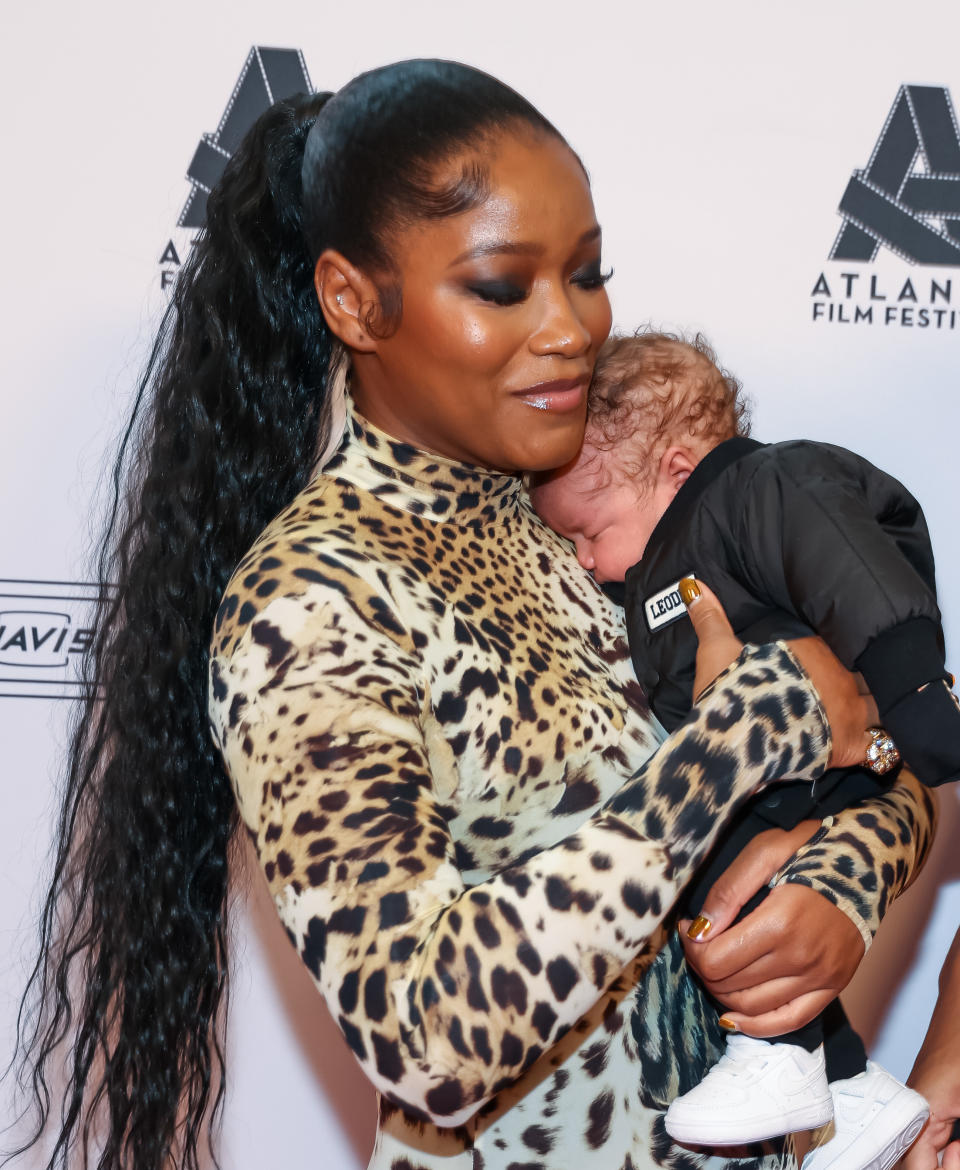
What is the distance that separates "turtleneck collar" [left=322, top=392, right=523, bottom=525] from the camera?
134 cm

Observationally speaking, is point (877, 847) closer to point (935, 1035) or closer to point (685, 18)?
point (935, 1035)

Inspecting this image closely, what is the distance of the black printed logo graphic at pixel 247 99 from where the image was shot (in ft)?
6.68

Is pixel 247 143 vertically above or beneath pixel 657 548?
above

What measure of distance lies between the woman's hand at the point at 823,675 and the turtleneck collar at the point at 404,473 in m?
0.29

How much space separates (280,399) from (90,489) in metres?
0.69

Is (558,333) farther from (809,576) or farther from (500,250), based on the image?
(809,576)

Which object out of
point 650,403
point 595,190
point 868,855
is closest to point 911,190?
point 595,190

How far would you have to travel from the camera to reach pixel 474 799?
1.20 meters

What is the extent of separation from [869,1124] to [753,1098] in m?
0.25

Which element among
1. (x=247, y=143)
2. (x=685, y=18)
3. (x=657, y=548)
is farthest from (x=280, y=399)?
(x=685, y=18)

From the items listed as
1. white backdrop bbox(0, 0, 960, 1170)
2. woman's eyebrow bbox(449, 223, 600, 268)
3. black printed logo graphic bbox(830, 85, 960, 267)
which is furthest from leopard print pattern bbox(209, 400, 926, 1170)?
black printed logo graphic bbox(830, 85, 960, 267)

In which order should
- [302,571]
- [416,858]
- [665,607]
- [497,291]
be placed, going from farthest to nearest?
[665,607]
[497,291]
[302,571]
[416,858]

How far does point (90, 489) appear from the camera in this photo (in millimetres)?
2094

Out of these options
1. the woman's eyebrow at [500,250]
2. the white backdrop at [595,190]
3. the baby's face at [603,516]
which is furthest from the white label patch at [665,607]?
the white backdrop at [595,190]
